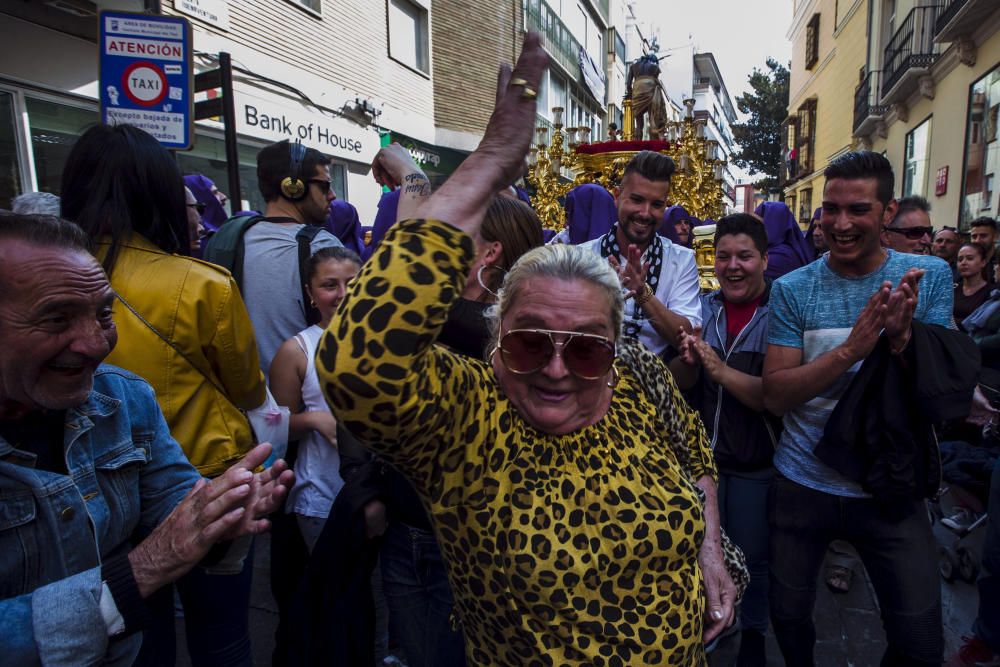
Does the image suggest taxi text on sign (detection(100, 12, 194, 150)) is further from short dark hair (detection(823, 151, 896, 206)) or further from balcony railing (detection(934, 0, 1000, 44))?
balcony railing (detection(934, 0, 1000, 44))

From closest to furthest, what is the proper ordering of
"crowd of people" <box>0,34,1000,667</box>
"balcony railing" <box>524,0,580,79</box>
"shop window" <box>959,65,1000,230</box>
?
"crowd of people" <box>0,34,1000,667</box> → "shop window" <box>959,65,1000,230</box> → "balcony railing" <box>524,0,580,79</box>

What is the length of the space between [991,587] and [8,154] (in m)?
7.87

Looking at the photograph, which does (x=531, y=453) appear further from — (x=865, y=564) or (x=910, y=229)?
(x=910, y=229)

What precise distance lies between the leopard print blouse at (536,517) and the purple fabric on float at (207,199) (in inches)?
138

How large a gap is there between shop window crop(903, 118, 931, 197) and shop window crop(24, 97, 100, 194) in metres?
15.0

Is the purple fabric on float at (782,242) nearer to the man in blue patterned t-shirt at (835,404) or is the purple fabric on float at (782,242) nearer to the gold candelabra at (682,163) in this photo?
the man in blue patterned t-shirt at (835,404)

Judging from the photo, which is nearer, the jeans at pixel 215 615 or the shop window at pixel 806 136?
the jeans at pixel 215 615

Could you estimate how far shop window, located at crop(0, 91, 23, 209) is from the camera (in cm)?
554

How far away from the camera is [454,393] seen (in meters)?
1.40

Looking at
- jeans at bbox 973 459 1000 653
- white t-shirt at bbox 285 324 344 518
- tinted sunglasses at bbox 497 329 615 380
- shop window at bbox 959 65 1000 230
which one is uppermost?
shop window at bbox 959 65 1000 230

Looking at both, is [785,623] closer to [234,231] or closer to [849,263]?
[849,263]

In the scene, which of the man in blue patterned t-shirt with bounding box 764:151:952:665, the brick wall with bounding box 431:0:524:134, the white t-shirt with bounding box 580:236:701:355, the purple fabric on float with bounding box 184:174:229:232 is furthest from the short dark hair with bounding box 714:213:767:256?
the brick wall with bounding box 431:0:524:134

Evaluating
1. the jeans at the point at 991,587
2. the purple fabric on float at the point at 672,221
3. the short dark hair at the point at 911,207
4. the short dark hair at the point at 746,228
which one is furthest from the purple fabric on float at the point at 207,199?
the short dark hair at the point at 911,207

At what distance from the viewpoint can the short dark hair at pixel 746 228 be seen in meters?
3.04
